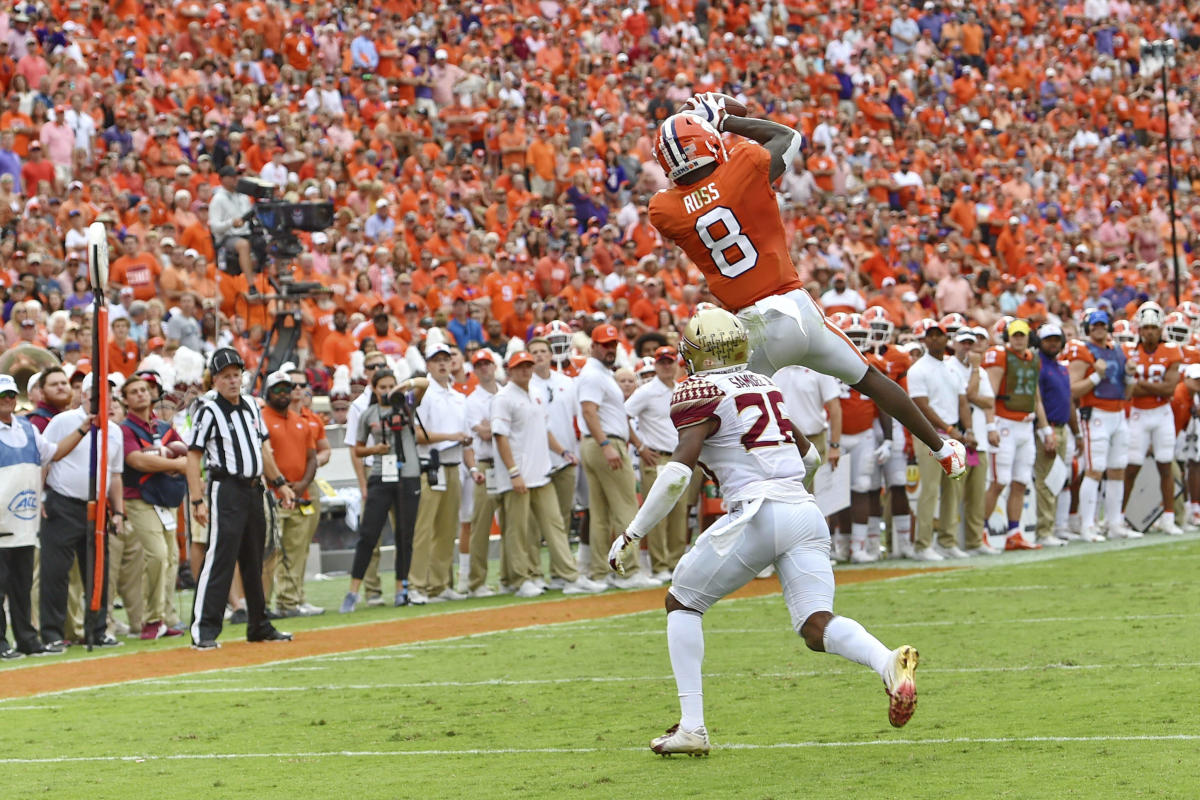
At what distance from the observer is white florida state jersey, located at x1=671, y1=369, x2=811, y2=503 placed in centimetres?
685

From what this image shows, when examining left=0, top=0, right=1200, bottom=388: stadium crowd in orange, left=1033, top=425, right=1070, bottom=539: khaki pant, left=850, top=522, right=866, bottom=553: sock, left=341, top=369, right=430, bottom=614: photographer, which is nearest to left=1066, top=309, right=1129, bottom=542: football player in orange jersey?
left=1033, top=425, right=1070, bottom=539: khaki pant

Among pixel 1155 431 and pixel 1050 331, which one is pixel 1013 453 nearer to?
pixel 1050 331

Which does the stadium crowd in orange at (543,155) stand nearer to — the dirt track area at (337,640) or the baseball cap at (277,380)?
the baseball cap at (277,380)

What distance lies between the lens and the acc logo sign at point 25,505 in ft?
39.9

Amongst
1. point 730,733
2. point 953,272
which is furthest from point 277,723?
point 953,272

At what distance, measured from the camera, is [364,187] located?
850 inches

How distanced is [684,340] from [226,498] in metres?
5.63

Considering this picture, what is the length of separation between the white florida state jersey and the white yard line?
1.07 metres

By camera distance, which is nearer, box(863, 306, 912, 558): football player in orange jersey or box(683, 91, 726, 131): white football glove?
box(683, 91, 726, 131): white football glove

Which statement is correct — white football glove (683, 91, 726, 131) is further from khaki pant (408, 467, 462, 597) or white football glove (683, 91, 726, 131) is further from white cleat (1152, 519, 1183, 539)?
white cleat (1152, 519, 1183, 539)

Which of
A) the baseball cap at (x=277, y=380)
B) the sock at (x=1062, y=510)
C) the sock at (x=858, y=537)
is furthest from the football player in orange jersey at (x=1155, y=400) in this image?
the baseball cap at (x=277, y=380)

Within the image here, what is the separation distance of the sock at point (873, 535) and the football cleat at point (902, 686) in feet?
31.3

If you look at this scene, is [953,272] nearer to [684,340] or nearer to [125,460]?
[125,460]

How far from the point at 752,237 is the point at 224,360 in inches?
193
